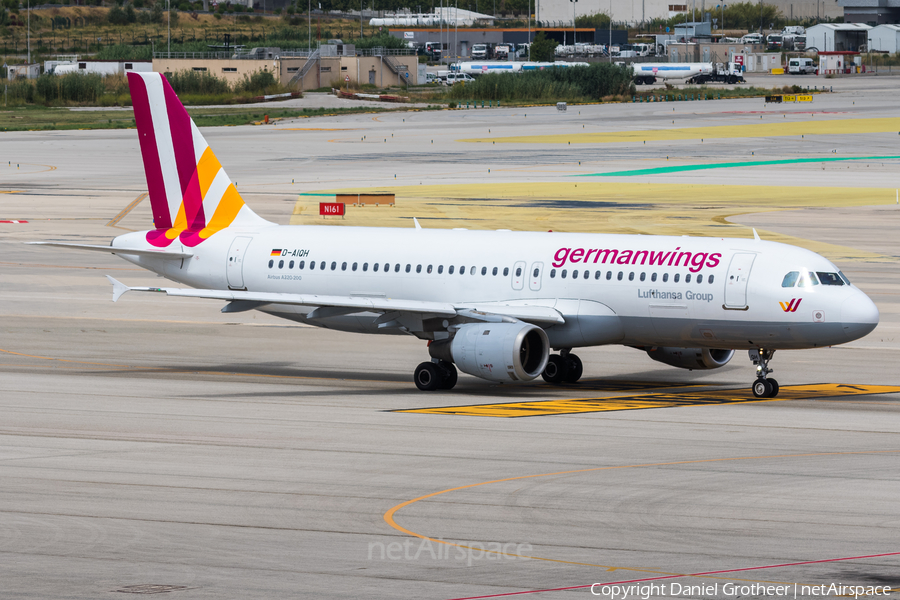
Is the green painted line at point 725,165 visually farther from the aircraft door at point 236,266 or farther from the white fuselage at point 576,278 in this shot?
the white fuselage at point 576,278

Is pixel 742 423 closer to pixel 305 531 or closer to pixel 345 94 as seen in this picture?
pixel 305 531

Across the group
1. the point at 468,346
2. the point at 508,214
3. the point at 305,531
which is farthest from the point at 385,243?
the point at 508,214

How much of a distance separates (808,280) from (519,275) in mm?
7518

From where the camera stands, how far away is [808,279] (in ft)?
107

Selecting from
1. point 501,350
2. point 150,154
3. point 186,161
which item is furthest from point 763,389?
point 150,154

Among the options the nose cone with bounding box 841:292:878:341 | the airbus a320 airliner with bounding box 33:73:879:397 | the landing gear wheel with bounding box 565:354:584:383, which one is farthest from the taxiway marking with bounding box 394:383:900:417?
the nose cone with bounding box 841:292:878:341

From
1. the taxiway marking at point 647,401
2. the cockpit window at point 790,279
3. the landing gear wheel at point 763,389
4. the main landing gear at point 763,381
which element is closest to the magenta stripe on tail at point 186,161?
the taxiway marking at point 647,401

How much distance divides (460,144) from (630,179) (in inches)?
1223

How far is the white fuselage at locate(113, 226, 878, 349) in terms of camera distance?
32.7 m

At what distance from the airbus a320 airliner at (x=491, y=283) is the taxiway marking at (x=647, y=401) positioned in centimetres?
77

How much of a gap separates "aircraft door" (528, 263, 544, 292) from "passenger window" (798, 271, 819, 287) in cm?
675

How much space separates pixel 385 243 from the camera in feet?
124

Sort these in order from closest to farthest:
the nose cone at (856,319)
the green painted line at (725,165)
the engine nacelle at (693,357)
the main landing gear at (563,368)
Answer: the nose cone at (856,319) → the engine nacelle at (693,357) → the main landing gear at (563,368) → the green painted line at (725,165)

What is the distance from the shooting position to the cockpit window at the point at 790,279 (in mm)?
32625
